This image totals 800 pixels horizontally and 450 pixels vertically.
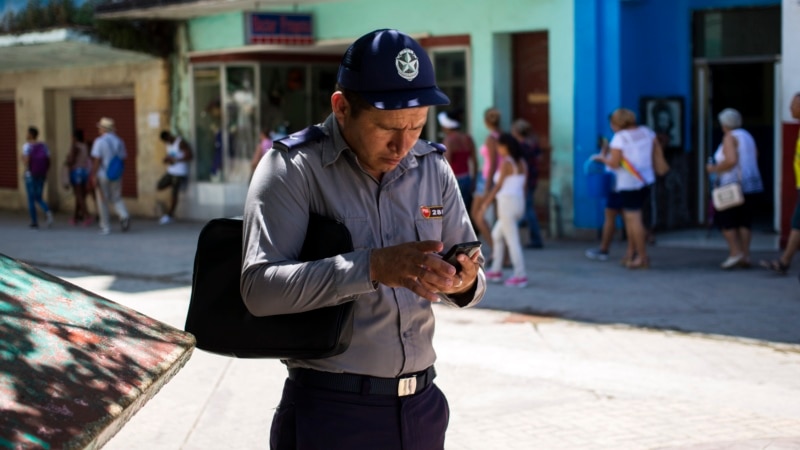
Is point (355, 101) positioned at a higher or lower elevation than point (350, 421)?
higher

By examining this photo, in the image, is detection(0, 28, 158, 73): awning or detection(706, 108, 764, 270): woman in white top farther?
detection(0, 28, 158, 73): awning

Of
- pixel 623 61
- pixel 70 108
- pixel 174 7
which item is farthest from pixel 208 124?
pixel 623 61

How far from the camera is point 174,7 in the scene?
725 inches

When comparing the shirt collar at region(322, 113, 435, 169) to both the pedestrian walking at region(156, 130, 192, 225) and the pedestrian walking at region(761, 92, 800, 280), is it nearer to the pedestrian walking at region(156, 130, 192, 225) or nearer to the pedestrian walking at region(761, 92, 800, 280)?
the pedestrian walking at region(761, 92, 800, 280)

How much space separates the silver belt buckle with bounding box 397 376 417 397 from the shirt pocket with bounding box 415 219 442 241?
387 mm

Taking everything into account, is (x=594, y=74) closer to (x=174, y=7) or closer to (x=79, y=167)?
(x=174, y=7)

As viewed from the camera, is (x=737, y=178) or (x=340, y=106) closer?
(x=340, y=106)

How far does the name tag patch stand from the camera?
10.1 feet

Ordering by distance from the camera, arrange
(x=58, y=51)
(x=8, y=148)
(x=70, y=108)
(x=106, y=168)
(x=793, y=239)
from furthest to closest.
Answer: (x=8, y=148)
(x=70, y=108)
(x=58, y=51)
(x=106, y=168)
(x=793, y=239)

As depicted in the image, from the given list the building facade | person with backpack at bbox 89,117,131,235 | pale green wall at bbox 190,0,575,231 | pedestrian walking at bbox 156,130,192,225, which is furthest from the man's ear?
pedestrian walking at bbox 156,130,192,225

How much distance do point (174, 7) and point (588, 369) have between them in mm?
12717

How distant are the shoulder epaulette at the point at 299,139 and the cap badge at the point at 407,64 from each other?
1.00 feet

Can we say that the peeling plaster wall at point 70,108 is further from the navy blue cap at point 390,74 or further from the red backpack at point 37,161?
the navy blue cap at point 390,74

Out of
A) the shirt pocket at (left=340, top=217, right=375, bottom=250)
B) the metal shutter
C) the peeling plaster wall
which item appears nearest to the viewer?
the shirt pocket at (left=340, top=217, right=375, bottom=250)
